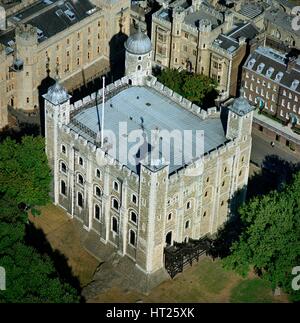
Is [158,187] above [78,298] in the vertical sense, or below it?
above

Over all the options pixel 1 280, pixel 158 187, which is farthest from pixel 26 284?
pixel 158 187

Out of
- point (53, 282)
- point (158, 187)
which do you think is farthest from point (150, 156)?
point (53, 282)

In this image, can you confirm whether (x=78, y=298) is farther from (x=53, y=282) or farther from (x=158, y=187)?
(x=158, y=187)

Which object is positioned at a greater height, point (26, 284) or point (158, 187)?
point (158, 187)

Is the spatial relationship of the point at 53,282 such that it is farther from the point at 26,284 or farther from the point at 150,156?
the point at 150,156
